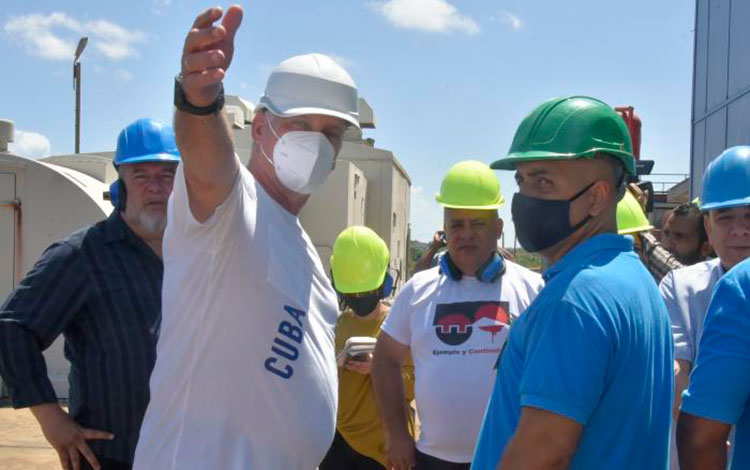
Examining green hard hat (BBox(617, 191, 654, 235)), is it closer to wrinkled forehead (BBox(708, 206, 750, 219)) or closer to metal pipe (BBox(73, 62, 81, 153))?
wrinkled forehead (BBox(708, 206, 750, 219))

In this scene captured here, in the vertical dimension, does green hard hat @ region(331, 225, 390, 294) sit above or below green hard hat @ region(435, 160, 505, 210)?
below

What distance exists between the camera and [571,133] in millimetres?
1921

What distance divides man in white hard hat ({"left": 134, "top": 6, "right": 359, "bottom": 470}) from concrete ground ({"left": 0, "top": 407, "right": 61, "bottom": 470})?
5434 millimetres

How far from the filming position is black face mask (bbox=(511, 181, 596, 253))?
1.95m

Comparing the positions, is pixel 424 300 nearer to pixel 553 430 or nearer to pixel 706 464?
pixel 706 464

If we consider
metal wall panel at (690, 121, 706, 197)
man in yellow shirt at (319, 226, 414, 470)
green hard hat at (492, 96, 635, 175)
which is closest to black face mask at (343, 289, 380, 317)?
man in yellow shirt at (319, 226, 414, 470)

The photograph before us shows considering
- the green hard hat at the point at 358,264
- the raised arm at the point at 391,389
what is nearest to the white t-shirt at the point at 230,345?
the raised arm at the point at 391,389

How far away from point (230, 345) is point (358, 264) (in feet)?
7.83

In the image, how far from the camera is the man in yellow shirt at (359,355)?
13.1 ft

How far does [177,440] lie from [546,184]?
1.19 metres

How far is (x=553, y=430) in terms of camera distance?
5.39ft

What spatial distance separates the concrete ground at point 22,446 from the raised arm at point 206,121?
583 cm

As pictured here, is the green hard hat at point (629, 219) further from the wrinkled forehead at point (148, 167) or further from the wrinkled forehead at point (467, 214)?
the wrinkled forehead at point (148, 167)

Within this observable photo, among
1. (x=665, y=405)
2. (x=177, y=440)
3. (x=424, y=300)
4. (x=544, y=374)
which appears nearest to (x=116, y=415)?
(x=177, y=440)
